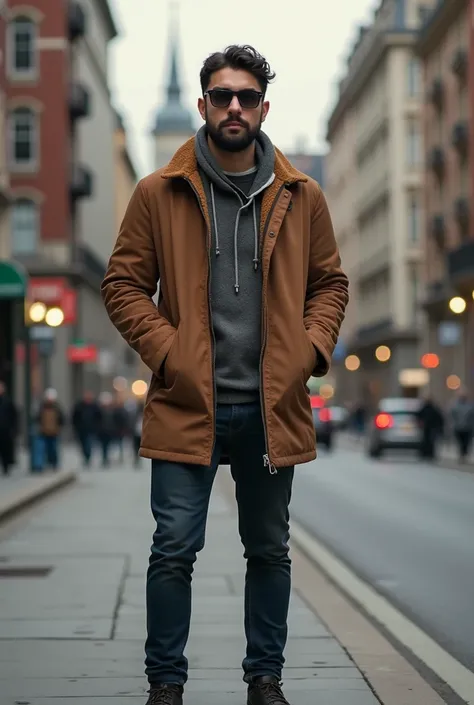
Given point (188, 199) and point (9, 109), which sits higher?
point (9, 109)

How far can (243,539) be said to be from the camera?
5.30 meters

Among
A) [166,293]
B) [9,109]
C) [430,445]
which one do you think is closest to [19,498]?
[166,293]

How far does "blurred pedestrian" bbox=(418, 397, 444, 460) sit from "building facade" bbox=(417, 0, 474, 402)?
12870 millimetres

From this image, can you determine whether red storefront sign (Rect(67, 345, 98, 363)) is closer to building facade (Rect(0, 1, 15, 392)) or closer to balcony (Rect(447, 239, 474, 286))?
building facade (Rect(0, 1, 15, 392))

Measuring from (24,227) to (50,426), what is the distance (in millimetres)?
26479

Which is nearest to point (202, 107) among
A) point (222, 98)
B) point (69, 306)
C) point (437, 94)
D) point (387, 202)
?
point (222, 98)

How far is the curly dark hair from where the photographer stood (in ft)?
17.0

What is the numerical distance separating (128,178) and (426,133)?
53995 mm

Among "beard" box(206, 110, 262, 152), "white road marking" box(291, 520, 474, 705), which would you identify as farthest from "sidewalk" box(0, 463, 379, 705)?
"beard" box(206, 110, 262, 152)


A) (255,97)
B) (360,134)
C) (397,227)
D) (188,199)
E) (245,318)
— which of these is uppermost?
(360,134)

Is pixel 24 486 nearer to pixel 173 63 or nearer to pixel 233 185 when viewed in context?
pixel 233 185

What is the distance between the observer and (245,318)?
5.12 meters

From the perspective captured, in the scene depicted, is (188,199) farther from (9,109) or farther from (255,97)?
(9,109)

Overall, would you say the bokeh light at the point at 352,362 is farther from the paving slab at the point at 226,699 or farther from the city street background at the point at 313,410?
the paving slab at the point at 226,699
